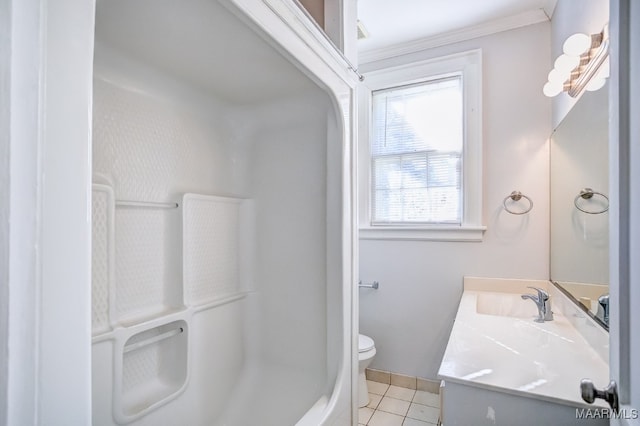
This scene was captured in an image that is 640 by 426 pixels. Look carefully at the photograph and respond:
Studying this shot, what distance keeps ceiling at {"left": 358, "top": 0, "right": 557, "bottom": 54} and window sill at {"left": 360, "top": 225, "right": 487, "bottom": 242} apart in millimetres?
1367

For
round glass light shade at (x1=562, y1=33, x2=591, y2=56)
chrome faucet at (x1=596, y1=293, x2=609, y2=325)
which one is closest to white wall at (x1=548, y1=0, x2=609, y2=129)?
round glass light shade at (x1=562, y1=33, x2=591, y2=56)

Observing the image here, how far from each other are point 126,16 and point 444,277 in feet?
7.24

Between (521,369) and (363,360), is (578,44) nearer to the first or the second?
(521,369)

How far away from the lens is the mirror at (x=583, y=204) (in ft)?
3.85

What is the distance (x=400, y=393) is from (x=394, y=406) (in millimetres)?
173

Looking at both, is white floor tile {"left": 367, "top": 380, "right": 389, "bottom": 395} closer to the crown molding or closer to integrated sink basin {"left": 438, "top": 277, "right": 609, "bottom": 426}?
integrated sink basin {"left": 438, "top": 277, "right": 609, "bottom": 426}

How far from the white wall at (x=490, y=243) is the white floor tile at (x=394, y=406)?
234mm

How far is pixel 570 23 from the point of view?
1596 millimetres

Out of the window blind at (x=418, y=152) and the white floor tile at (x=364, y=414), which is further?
the window blind at (x=418, y=152)

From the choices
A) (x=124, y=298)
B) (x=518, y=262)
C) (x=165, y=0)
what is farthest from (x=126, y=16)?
(x=518, y=262)

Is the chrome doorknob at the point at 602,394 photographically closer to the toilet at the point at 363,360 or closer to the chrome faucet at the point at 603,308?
the chrome faucet at the point at 603,308

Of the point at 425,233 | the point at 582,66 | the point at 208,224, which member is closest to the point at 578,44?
the point at 582,66

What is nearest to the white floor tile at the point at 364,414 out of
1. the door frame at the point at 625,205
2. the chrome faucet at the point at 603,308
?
the chrome faucet at the point at 603,308

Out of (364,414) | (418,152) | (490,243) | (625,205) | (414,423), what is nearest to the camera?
(625,205)
